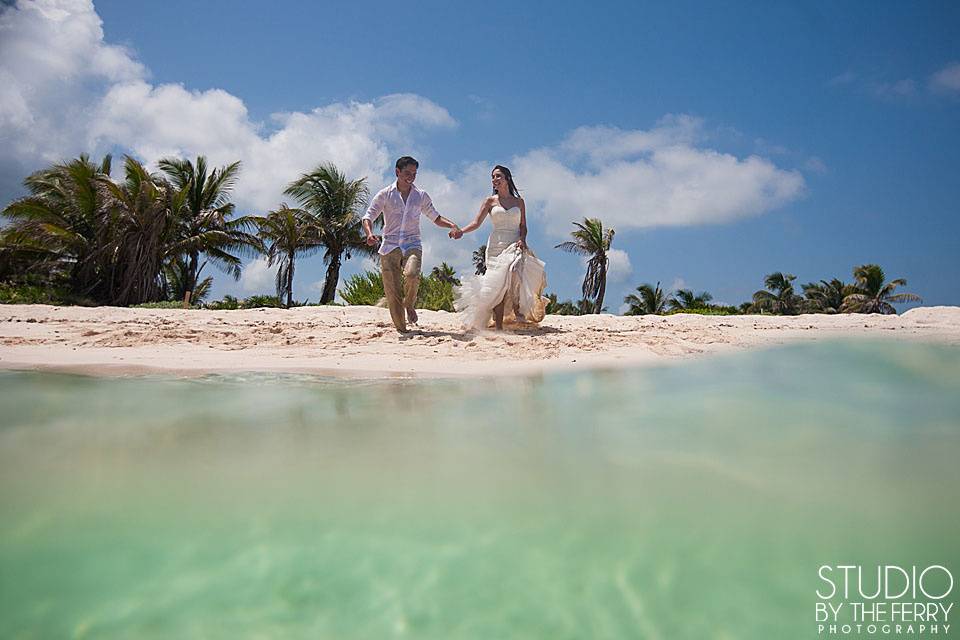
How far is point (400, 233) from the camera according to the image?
7.30 meters

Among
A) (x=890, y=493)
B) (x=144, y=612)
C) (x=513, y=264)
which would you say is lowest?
(x=144, y=612)

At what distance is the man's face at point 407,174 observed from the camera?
7195 mm

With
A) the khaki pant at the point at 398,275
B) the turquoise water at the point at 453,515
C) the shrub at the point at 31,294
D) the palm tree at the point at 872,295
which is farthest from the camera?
the palm tree at the point at 872,295

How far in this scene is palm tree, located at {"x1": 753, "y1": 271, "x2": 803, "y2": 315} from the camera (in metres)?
43.3

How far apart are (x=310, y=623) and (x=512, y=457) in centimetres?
119

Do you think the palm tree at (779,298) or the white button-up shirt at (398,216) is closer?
the white button-up shirt at (398,216)

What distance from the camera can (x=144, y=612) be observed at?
4.34 ft

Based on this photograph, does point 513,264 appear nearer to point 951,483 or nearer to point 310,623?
point 951,483

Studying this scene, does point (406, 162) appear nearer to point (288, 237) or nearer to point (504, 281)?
point (504, 281)

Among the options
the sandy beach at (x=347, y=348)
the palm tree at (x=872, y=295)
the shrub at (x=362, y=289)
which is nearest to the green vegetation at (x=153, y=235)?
the shrub at (x=362, y=289)

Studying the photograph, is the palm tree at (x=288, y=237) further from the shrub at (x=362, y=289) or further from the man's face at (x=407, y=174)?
the man's face at (x=407, y=174)

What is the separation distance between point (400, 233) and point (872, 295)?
147 ft

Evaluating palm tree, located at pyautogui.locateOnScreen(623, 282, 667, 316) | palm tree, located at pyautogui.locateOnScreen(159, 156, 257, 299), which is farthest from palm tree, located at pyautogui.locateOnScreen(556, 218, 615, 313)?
palm tree, located at pyautogui.locateOnScreen(159, 156, 257, 299)

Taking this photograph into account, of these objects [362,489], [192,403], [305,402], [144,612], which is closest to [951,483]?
[362,489]
